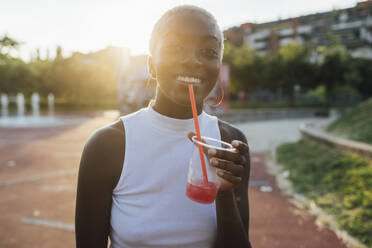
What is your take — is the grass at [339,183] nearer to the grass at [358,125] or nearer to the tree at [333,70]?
the grass at [358,125]

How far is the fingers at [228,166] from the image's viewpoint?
121cm

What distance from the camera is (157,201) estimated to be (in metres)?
1.54

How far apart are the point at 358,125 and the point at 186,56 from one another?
351 inches

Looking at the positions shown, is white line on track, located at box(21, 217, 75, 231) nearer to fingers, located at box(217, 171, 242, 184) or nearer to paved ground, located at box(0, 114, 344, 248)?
paved ground, located at box(0, 114, 344, 248)

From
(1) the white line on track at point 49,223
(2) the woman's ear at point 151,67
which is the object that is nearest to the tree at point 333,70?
(1) the white line on track at point 49,223

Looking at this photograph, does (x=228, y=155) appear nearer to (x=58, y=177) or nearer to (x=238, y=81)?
A: (x=58, y=177)

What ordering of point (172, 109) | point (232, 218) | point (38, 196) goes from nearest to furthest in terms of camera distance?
1. point (232, 218)
2. point (172, 109)
3. point (38, 196)

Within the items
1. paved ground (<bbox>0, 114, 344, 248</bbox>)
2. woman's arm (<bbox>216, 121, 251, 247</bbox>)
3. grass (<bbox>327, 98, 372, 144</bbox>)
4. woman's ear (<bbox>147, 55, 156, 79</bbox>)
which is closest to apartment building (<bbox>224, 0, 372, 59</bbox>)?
grass (<bbox>327, 98, 372, 144</bbox>)

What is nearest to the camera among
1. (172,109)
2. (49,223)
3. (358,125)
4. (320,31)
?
(172,109)

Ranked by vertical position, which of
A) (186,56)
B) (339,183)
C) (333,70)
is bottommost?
(339,183)

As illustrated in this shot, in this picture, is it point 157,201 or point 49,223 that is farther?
point 49,223

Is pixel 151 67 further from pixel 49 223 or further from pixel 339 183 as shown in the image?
pixel 339 183

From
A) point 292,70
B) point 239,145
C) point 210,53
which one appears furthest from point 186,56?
point 292,70

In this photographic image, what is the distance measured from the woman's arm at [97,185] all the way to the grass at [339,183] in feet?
12.3
